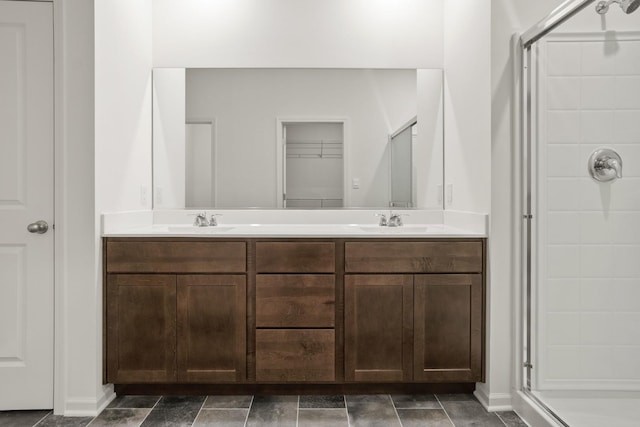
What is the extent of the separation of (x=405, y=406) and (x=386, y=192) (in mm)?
1221

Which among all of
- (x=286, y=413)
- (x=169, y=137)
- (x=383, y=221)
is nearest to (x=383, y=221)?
(x=383, y=221)

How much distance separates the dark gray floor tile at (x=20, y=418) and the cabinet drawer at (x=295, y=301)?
3.46 ft

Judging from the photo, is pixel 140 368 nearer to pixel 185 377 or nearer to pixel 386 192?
pixel 185 377

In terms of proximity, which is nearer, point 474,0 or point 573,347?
point 573,347

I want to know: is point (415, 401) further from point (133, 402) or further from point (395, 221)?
point (133, 402)

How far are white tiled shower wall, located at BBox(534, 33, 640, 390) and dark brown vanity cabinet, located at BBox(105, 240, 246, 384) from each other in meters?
1.44

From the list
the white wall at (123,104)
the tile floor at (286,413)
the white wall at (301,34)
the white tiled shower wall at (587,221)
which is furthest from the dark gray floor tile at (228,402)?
the white wall at (301,34)

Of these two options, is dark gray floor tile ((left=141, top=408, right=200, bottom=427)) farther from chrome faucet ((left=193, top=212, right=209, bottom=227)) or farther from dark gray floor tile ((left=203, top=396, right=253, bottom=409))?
chrome faucet ((left=193, top=212, right=209, bottom=227))

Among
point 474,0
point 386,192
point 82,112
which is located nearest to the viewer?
point 82,112

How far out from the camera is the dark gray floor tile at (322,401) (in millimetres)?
2111

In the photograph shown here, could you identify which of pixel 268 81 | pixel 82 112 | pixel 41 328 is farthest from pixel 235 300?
pixel 268 81

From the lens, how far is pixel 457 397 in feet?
7.27

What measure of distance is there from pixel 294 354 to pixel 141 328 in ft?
2.41

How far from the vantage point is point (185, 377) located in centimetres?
213
